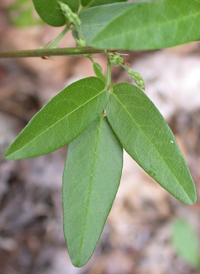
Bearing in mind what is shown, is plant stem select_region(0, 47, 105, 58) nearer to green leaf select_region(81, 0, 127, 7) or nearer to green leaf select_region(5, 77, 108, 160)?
green leaf select_region(5, 77, 108, 160)

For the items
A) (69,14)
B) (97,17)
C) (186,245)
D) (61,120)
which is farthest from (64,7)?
(186,245)

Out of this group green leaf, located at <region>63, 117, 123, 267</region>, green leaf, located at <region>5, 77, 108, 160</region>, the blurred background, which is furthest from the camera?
the blurred background

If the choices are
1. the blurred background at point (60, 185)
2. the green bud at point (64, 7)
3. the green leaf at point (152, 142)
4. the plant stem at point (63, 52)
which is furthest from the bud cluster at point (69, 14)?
the blurred background at point (60, 185)

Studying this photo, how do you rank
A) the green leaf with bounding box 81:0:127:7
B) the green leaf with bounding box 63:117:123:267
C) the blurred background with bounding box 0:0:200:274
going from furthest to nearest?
the blurred background with bounding box 0:0:200:274
the green leaf with bounding box 81:0:127:7
the green leaf with bounding box 63:117:123:267

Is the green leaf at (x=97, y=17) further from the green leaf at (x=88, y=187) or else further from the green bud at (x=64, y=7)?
the green leaf at (x=88, y=187)

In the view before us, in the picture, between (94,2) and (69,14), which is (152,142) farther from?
(94,2)

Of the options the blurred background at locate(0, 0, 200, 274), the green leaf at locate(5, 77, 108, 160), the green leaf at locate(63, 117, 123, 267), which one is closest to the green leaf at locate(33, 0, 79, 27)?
the green leaf at locate(5, 77, 108, 160)
